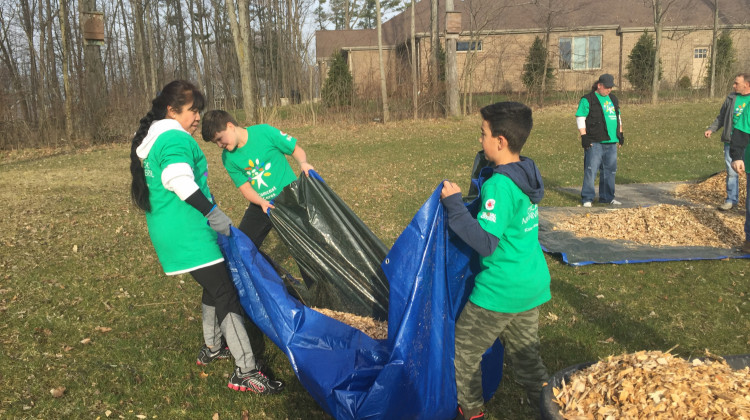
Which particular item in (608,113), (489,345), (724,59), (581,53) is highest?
(581,53)

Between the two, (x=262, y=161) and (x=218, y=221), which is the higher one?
(x=262, y=161)

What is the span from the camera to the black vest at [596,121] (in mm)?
8329

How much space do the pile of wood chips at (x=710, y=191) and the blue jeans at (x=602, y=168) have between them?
1345 millimetres

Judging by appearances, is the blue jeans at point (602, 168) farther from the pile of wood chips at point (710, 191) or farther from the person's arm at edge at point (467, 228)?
the person's arm at edge at point (467, 228)

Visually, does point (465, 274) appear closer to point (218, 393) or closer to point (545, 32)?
point (218, 393)

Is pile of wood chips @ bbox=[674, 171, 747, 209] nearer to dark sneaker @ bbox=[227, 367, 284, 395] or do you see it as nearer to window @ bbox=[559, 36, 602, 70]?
dark sneaker @ bbox=[227, 367, 284, 395]

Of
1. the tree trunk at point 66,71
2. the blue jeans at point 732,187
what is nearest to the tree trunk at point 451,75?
the tree trunk at point 66,71

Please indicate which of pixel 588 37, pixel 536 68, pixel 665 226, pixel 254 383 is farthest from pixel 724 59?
pixel 254 383

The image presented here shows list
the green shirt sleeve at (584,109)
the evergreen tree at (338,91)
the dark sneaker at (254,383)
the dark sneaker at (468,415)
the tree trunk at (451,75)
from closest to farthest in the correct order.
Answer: the dark sneaker at (468,415) → the dark sneaker at (254,383) → the green shirt sleeve at (584,109) → the tree trunk at (451,75) → the evergreen tree at (338,91)

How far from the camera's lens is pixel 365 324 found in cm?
364

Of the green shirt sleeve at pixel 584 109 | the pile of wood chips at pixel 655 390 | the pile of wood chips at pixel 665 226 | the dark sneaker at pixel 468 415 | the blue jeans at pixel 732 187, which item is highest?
the green shirt sleeve at pixel 584 109

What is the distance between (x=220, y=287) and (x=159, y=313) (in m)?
1.89

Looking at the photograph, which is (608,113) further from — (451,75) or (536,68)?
(536,68)

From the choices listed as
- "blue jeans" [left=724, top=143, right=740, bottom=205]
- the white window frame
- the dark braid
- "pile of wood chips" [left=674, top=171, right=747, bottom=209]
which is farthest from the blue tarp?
the white window frame
